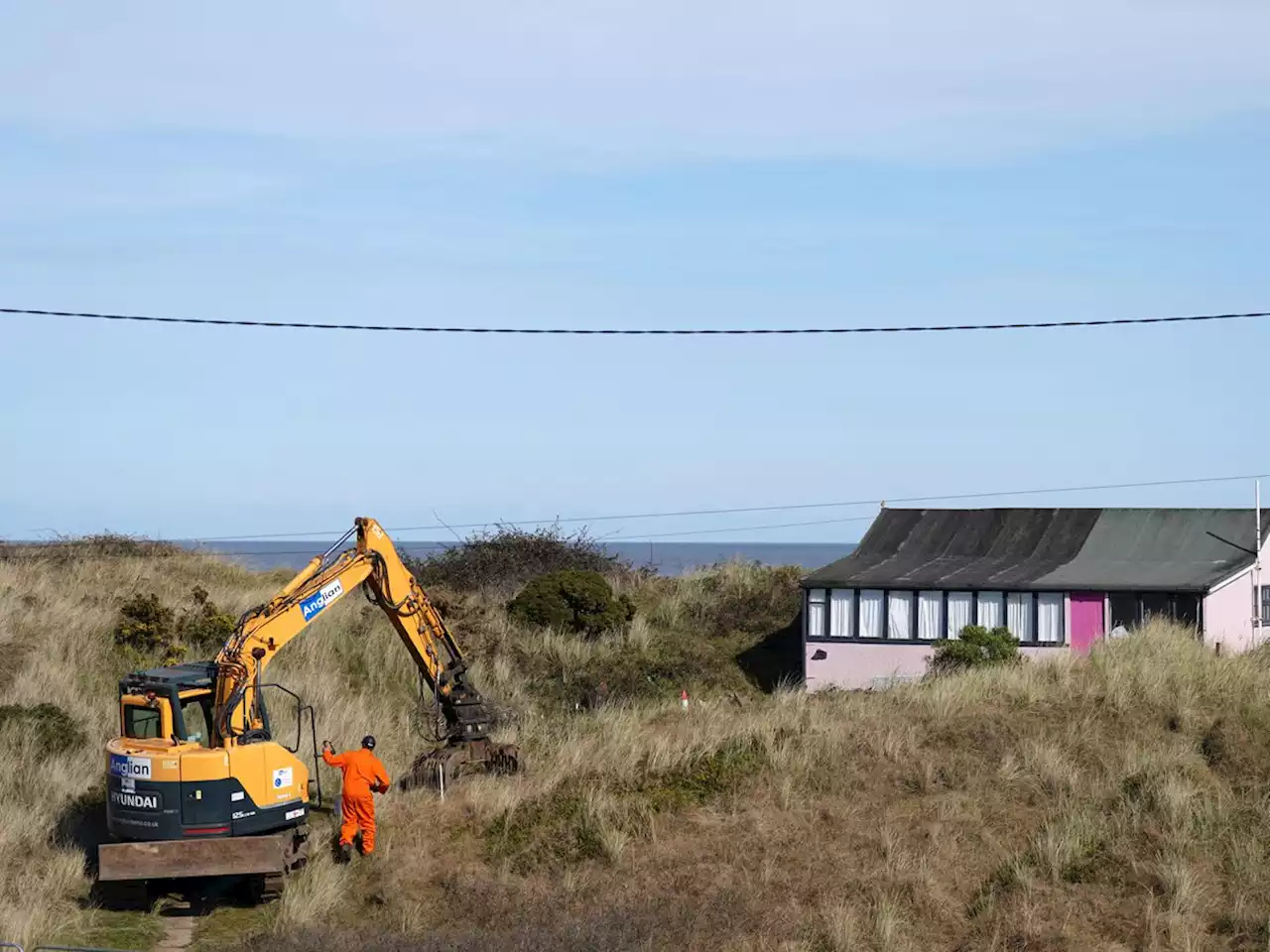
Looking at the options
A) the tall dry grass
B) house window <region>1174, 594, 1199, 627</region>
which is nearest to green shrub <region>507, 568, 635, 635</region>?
the tall dry grass

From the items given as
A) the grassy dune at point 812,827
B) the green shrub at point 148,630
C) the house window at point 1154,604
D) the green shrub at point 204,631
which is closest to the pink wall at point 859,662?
the house window at point 1154,604

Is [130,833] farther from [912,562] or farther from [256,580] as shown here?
[912,562]

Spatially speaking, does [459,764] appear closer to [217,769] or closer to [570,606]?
[217,769]

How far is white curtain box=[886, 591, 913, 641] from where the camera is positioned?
1535 inches

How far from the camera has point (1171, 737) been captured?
2192 centimetres

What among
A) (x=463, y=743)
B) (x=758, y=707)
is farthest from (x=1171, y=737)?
(x=463, y=743)

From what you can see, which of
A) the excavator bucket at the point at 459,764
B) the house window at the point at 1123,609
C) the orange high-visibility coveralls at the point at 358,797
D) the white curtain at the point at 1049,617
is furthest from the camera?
the white curtain at the point at 1049,617

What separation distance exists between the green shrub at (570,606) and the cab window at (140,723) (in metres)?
19.4

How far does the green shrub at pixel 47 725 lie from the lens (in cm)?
2341

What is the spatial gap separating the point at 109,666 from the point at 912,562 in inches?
830

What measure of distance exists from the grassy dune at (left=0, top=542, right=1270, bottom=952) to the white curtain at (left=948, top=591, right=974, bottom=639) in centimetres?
1005

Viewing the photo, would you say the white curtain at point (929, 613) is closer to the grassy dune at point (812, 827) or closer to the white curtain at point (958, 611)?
the white curtain at point (958, 611)

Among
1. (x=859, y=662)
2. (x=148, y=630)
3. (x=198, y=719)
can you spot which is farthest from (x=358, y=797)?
(x=859, y=662)

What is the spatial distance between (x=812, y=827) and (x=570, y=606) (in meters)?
19.3
